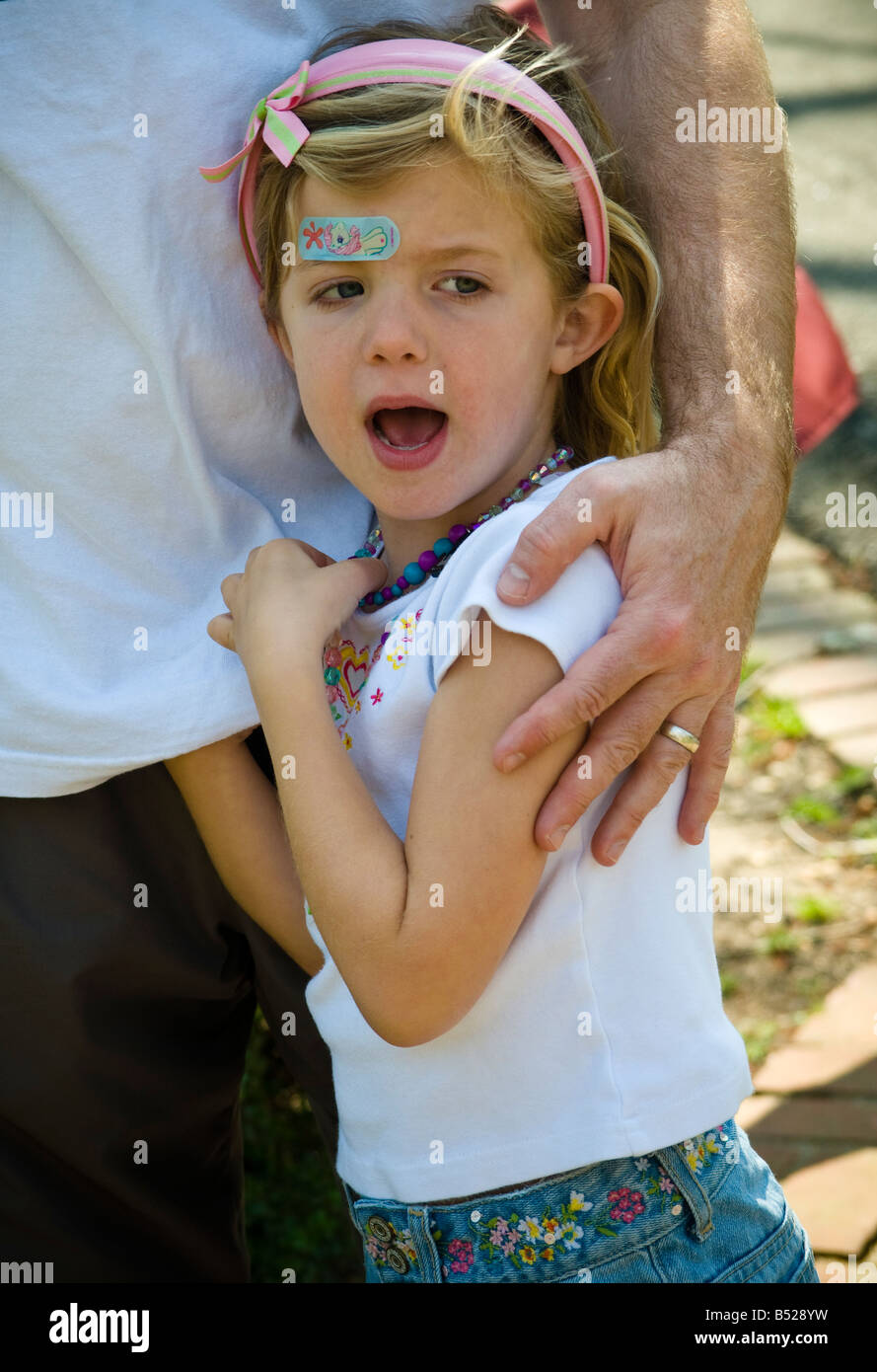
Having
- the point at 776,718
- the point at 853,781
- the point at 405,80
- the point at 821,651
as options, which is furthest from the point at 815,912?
the point at 405,80

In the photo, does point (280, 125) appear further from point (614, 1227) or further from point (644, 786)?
point (614, 1227)

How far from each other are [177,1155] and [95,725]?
2.13ft

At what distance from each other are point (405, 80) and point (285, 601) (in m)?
0.55

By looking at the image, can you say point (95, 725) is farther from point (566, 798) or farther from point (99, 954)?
point (566, 798)

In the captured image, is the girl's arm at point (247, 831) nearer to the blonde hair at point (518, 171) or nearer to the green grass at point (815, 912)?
the blonde hair at point (518, 171)

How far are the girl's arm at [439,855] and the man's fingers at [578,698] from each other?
20mm

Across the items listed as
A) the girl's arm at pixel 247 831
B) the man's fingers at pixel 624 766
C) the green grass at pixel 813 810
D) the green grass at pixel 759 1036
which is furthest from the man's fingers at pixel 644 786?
the green grass at pixel 813 810

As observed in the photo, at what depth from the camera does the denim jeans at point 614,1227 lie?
1.41m

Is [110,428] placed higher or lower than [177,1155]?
higher

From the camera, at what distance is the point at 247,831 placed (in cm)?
165

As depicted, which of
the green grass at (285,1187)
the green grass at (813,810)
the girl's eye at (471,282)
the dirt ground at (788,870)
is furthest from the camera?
the green grass at (813,810)

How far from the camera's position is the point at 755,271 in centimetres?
169

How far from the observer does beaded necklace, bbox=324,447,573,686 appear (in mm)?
1534

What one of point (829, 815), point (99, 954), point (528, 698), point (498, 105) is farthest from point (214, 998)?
point (829, 815)
